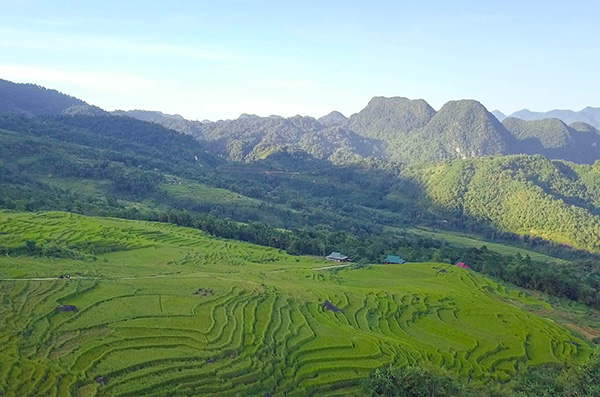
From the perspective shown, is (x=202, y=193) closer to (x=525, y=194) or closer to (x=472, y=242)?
(x=472, y=242)

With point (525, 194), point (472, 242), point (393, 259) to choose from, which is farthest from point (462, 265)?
point (525, 194)

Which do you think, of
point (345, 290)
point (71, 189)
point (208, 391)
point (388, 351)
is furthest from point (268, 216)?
point (208, 391)

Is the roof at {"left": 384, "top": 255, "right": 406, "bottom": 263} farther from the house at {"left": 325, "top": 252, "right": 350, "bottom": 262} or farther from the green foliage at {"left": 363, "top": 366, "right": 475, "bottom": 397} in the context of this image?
the green foliage at {"left": 363, "top": 366, "right": 475, "bottom": 397}

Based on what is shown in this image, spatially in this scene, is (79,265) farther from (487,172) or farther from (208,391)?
(487,172)

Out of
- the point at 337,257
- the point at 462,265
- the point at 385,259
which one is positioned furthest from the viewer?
the point at 462,265

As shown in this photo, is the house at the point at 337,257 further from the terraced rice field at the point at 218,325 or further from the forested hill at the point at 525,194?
the forested hill at the point at 525,194

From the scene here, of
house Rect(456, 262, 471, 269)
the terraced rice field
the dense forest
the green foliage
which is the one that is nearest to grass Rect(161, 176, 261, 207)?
the dense forest
